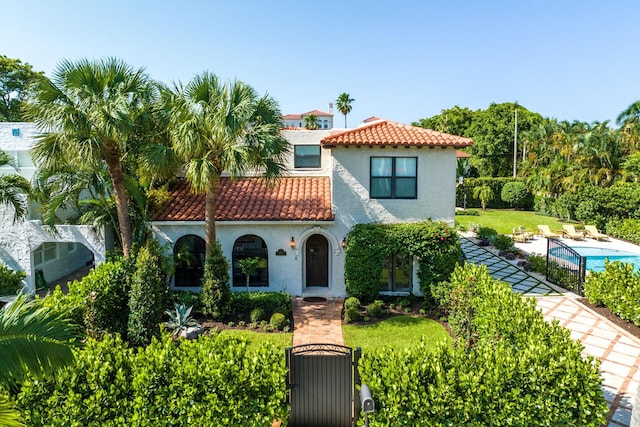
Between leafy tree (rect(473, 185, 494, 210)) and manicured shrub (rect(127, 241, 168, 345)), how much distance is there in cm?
4186

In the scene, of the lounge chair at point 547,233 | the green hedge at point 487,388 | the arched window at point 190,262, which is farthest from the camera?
the lounge chair at point 547,233

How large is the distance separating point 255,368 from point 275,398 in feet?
2.23

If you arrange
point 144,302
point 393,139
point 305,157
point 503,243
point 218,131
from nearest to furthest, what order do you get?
point 144,302
point 218,131
point 393,139
point 305,157
point 503,243

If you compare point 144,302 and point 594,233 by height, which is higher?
point 594,233

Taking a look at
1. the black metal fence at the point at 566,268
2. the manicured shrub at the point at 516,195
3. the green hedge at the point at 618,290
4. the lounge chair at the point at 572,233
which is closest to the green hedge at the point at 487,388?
the green hedge at the point at 618,290

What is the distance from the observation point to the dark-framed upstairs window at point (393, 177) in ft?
56.1

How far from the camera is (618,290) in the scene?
1400 cm

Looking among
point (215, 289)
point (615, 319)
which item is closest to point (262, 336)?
point (215, 289)

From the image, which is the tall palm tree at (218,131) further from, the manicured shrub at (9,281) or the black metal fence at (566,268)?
the black metal fence at (566,268)

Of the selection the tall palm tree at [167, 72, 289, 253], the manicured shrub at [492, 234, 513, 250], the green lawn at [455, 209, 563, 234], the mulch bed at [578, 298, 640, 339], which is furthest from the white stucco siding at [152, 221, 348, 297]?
the green lawn at [455, 209, 563, 234]

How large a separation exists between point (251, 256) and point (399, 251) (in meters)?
6.67

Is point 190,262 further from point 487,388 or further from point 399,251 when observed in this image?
point 487,388

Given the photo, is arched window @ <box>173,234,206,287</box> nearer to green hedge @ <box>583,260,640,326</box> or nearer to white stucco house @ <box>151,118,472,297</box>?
white stucco house @ <box>151,118,472,297</box>

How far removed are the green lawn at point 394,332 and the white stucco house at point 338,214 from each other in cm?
284
